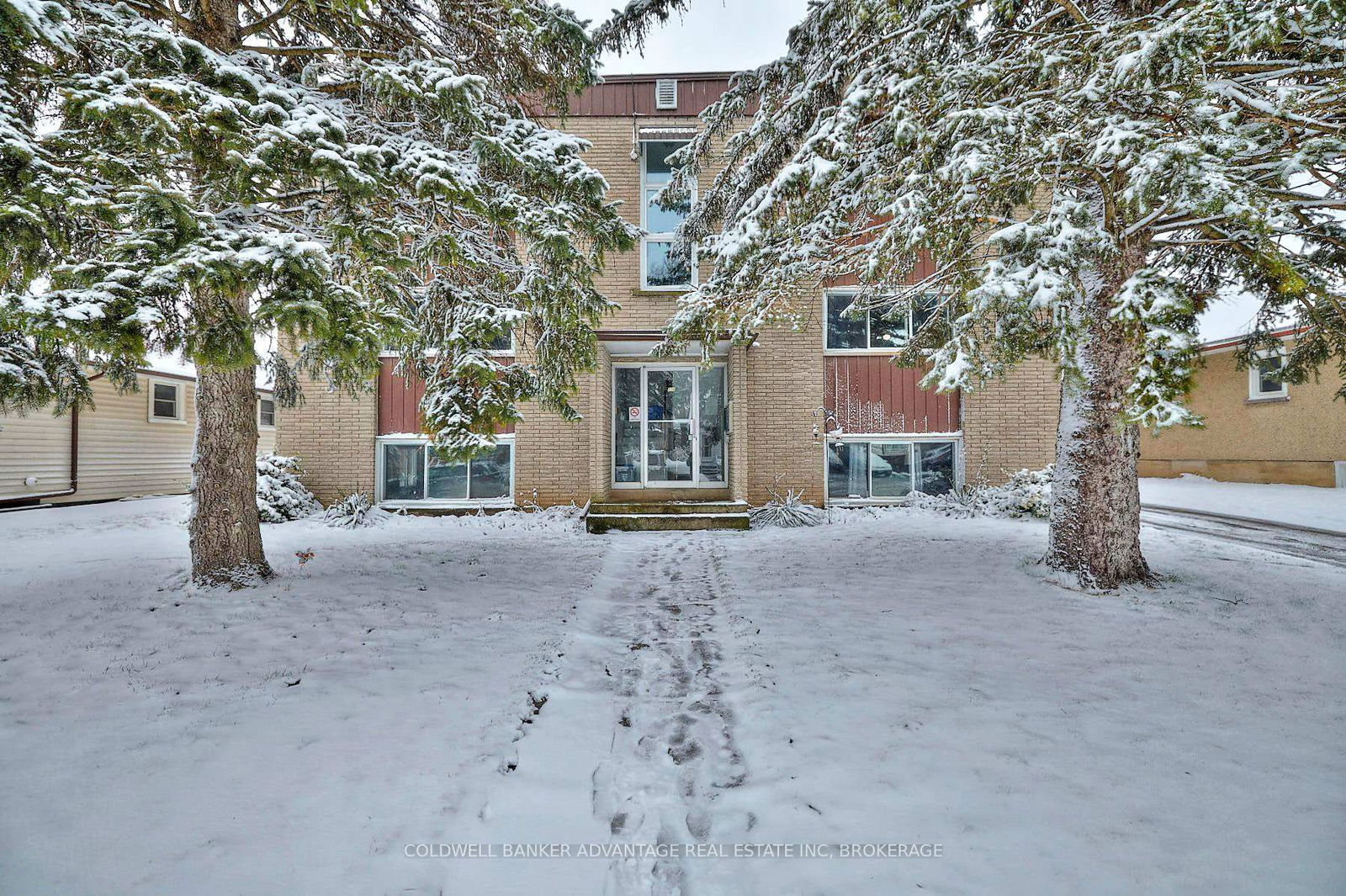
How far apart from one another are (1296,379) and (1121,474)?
465 centimetres

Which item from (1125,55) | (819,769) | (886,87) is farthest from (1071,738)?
(886,87)

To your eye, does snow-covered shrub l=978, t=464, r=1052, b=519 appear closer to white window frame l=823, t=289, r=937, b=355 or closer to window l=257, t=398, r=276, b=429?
white window frame l=823, t=289, r=937, b=355

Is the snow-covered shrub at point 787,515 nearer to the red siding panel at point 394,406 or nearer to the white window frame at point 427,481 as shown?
the white window frame at point 427,481

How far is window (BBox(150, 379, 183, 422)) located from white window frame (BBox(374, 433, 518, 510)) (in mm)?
8189

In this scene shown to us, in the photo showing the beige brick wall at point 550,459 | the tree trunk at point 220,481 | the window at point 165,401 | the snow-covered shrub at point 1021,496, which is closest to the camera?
the tree trunk at point 220,481

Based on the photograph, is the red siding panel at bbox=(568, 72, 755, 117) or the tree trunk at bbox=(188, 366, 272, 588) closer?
the tree trunk at bbox=(188, 366, 272, 588)

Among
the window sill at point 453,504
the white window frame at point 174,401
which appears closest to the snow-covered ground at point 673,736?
the window sill at point 453,504

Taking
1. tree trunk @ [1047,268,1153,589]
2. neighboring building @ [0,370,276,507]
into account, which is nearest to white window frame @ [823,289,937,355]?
tree trunk @ [1047,268,1153,589]

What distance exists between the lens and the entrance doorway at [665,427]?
1027cm

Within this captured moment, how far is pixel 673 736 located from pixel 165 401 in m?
17.2

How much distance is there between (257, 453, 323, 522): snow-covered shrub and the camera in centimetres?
898

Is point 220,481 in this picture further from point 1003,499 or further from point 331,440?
point 1003,499

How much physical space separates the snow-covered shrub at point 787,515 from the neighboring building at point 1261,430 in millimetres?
8990

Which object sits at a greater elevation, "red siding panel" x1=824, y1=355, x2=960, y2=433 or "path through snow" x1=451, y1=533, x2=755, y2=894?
"red siding panel" x1=824, y1=355, x2=960, y2=433
